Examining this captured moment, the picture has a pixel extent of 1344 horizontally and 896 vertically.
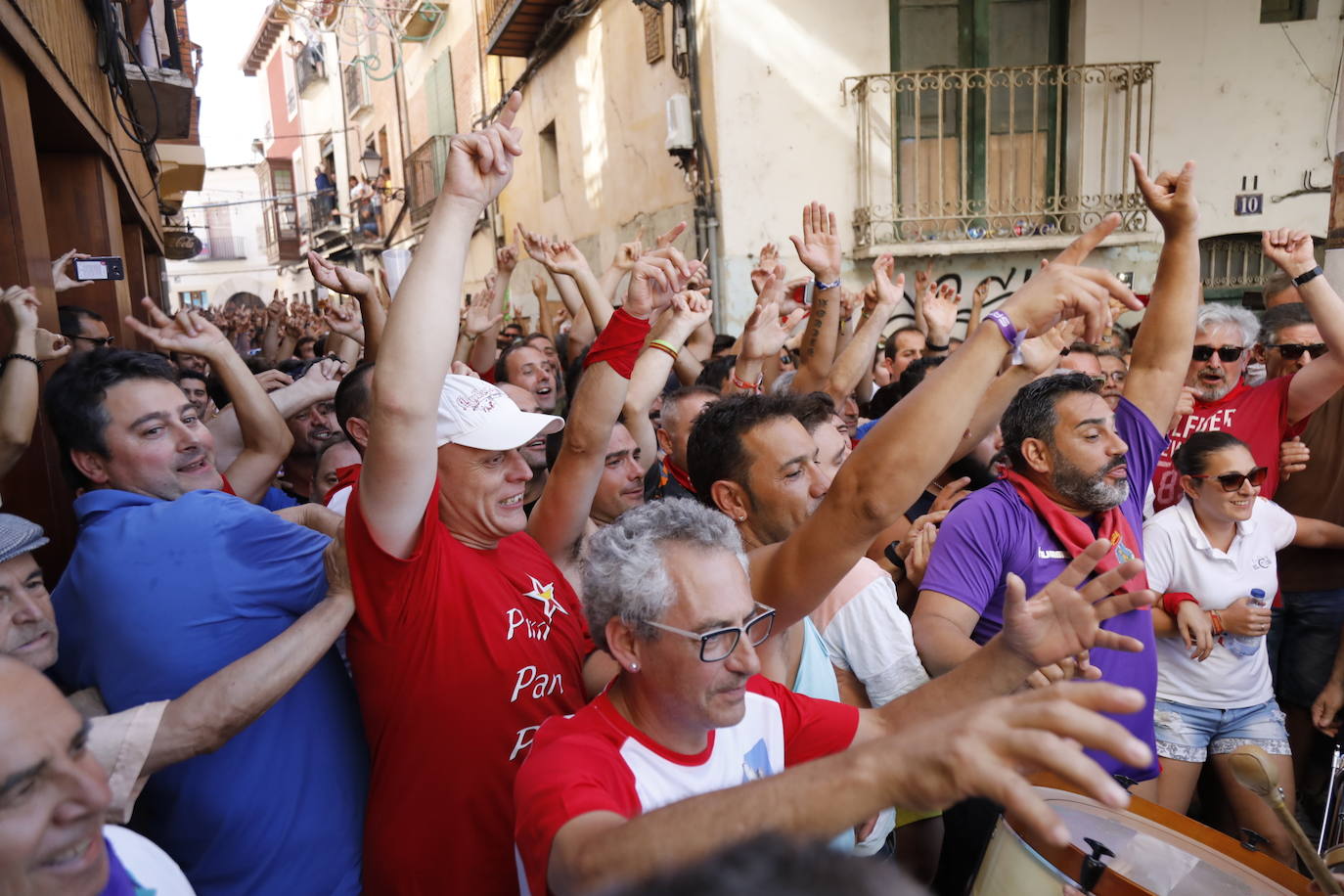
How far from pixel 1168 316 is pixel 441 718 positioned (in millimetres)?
2528

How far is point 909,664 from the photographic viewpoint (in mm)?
2467

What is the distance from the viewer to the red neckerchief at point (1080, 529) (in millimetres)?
2777

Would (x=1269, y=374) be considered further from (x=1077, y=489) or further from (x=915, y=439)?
(x=915, y=439)

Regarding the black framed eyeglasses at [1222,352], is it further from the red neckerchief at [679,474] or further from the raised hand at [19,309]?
the raised hand at [19,309]

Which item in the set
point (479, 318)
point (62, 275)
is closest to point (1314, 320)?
point (479, 318)

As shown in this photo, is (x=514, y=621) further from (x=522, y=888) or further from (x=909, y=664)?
(x=909, y=664)

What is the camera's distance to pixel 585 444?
7.77 ft

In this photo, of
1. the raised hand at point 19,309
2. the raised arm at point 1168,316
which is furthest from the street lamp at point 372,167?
the raised arm at point 1168,316

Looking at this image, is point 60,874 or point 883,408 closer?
point 60,874

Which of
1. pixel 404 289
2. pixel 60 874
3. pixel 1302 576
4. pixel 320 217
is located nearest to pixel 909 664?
pixel 404 289

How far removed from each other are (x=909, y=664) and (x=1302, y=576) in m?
2.35

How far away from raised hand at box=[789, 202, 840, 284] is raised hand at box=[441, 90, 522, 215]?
2844 mm

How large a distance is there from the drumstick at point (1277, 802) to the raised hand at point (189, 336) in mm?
3070

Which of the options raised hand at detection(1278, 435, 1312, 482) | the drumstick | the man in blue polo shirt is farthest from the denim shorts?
the man in blue polo shirt
